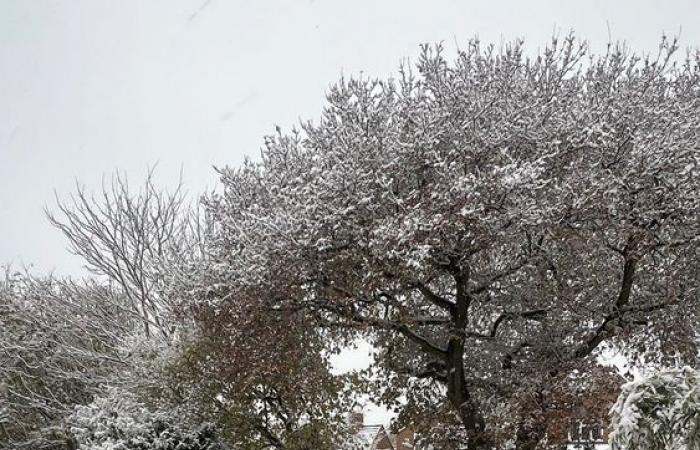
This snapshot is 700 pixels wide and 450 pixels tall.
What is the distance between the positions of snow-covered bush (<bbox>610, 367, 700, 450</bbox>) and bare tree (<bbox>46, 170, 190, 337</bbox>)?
40.6 feet

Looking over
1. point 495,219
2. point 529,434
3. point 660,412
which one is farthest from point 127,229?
point 660,412

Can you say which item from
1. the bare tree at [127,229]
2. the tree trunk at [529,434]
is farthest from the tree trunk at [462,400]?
the bare tree at [127,229]

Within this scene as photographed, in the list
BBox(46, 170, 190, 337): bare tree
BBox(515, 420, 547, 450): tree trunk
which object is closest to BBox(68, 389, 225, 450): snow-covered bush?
BBox(515, 420, 547, 450): tree trunk

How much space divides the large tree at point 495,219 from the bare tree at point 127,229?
6.28 metres

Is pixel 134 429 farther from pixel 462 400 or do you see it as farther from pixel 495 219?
pixel 495 219

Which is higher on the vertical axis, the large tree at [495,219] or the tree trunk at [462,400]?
the large tree at [495,219]

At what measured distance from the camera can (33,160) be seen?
2723 cm

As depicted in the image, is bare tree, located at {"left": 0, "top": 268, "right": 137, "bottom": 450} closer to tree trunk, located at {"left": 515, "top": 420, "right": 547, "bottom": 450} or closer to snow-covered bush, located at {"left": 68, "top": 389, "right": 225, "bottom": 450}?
snow-covered bush, located at {"left": 68, "top": 389, "right": 225, "bottom": 450}

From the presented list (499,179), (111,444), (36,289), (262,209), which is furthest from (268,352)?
(36,289)

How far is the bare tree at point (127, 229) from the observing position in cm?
1625

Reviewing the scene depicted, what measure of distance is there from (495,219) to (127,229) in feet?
35.6

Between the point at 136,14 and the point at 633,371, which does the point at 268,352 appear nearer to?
the point at 633,371

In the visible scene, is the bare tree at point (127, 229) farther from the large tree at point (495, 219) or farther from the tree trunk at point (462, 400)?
the tree trunk at point (462, 400)

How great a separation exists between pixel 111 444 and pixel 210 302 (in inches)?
89.7
